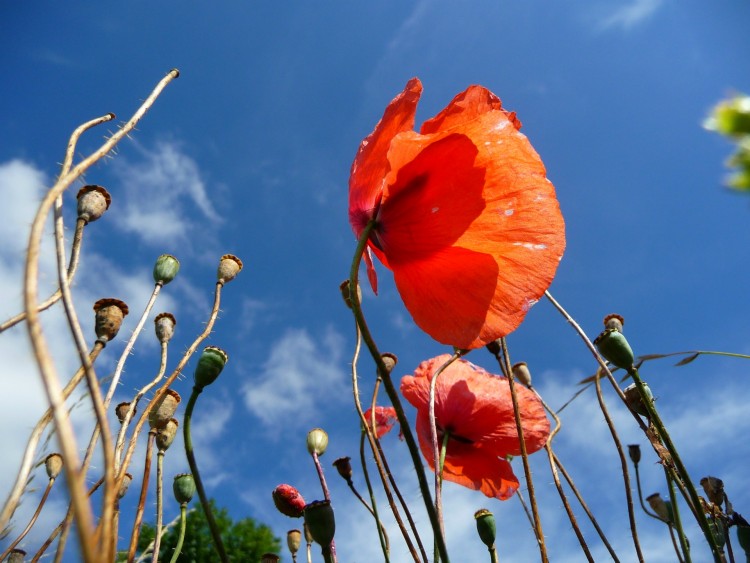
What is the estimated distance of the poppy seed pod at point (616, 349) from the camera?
42.0 inches

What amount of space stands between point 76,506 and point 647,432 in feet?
3.41

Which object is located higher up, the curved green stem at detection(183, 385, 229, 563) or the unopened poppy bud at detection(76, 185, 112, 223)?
the unopened poppy bud at detection(76, 185, 112, 223)

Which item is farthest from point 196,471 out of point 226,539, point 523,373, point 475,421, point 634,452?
point 226,539

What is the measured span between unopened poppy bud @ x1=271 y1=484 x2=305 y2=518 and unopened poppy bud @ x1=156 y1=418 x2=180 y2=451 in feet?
0.93

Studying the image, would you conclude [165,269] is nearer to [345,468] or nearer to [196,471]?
[345,468]

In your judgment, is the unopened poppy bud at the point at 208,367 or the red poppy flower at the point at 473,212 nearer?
the unopened poppy bud at the point at 208,367

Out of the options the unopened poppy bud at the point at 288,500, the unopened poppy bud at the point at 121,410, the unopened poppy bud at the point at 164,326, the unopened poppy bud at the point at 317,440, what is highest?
the unopened poppy bud at the point at 164,326

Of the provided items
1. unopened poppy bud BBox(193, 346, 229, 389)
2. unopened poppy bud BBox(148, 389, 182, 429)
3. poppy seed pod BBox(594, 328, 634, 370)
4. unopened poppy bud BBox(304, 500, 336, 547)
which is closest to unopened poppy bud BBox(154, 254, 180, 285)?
unopened poppy bud BBox(148, 389, 182, 429)

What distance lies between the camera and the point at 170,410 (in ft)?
4.26

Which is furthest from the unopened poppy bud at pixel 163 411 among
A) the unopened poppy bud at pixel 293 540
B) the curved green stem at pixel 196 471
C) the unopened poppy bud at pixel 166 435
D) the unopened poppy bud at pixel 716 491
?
the unopened poppy bud at pixel 716 491

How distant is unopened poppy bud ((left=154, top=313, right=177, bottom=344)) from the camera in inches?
56.2

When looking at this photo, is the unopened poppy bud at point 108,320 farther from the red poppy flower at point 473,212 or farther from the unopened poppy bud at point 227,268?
the red poppy flower at point 473,212

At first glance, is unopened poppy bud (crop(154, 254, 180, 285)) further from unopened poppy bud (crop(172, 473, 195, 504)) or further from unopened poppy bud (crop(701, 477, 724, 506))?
unopened poppy bud (crop(701, 477, 724, 506))

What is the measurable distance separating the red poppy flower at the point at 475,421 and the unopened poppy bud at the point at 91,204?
0.90m
